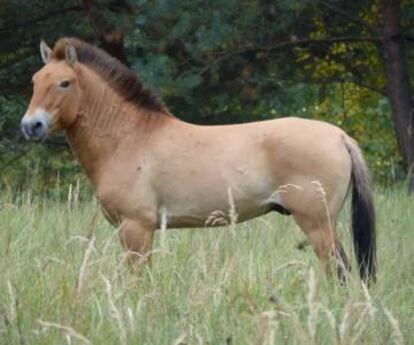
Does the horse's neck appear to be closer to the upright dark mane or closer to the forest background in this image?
the upright dark mane

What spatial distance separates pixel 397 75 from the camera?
13312mm

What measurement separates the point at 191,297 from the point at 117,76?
122 inches

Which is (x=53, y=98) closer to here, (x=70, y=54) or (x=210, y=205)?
(x=70, y=54)

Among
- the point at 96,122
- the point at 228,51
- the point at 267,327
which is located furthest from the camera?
the point at 228,51

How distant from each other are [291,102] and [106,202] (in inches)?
313

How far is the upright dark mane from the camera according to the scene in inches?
300

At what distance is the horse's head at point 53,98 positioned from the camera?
7355mm

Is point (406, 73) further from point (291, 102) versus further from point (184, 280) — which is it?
point (184, 280)

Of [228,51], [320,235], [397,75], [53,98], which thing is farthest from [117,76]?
[397,75]

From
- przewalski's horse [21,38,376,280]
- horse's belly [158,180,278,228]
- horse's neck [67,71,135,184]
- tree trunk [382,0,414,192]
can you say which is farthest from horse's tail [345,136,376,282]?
tree trunk [382,0,414,192]

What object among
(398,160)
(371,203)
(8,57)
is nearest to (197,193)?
(371,203)

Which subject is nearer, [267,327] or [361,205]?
[267,327]

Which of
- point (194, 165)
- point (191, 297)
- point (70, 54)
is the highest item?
point (70, 54)

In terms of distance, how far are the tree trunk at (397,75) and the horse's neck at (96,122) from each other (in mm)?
6144
